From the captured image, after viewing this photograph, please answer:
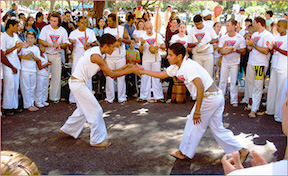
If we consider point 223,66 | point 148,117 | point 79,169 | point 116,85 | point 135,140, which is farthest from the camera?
point 116,85

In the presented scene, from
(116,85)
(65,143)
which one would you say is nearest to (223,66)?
(116,85)

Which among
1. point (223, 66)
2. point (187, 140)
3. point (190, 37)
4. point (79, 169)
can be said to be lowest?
point (79, 169)

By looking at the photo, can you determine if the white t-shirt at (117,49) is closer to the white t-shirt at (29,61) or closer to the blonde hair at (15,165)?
the white t-shirt at (29,61)

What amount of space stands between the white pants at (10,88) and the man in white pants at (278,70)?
18.2ft

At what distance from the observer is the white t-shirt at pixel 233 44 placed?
761cm

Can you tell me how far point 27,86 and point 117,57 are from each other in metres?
2.30

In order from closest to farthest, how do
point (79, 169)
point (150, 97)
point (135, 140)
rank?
point (79, 169) < point (135, 140) < point (150, 97)

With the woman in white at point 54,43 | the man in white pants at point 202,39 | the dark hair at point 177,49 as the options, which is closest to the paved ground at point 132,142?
the woman in white at point 54,43

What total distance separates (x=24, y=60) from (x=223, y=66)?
187 inches

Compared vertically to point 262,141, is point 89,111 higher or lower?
higher

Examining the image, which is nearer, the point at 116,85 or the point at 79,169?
the point at 79,169

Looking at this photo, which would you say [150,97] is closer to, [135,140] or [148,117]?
[148,117]

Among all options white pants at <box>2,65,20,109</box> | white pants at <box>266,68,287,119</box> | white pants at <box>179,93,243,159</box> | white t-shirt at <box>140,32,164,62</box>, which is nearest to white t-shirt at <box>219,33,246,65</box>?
white pants at <box>266,68,287,119</box>

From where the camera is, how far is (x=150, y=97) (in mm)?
8516
